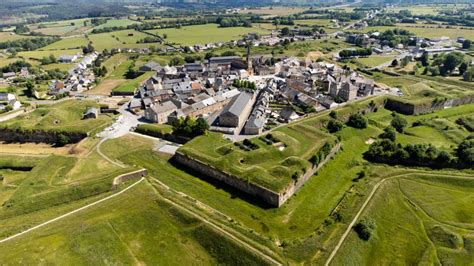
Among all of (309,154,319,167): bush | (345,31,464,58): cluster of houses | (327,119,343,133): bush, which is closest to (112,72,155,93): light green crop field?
(327,119,343,133): bush

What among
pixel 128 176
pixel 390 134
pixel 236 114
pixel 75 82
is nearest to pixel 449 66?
pixel 390 134

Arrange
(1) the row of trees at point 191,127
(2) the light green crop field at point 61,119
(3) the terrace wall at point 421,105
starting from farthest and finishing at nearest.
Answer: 1. (3) the terrace wall at point 421,105
2. (2) the light green crop field at point 61,119
3. (1) the row of trees at point 191,127

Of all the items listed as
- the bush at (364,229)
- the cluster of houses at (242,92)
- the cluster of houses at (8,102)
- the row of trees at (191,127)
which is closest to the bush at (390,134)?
the cluster of houses at (242,92)

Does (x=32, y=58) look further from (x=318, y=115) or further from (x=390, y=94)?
(x=390, y=94)

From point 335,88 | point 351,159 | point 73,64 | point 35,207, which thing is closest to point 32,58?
point 73,64

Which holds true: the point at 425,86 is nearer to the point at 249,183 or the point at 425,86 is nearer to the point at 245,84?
the point at 245,84

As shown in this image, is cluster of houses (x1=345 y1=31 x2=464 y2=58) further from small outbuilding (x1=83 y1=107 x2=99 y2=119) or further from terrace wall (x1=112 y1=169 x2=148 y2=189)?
terrace wall (x1=112 y1=169 x2=148 y2=189)

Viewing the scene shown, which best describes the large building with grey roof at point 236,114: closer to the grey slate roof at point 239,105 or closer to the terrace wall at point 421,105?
the grey slate roof at point 239,105
